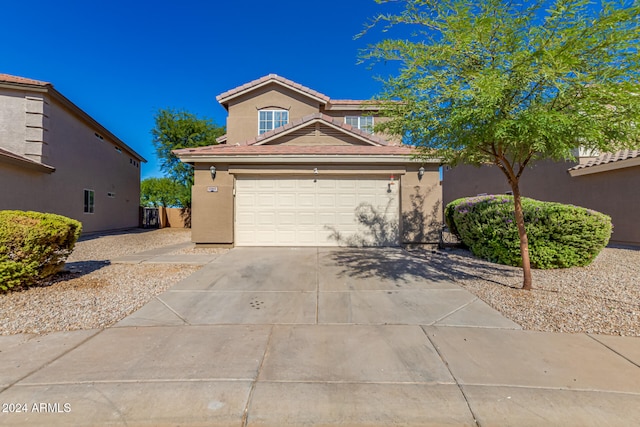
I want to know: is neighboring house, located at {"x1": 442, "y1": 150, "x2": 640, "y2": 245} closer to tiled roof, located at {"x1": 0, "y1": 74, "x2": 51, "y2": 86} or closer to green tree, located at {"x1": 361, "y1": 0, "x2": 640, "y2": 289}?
green tree, located at {"x1": 361, "y1": 0, "x2": 640, "y2": 289}

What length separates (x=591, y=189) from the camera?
1120 centimetres

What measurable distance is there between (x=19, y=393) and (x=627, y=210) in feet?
51.1

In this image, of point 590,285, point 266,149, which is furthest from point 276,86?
point 590,285

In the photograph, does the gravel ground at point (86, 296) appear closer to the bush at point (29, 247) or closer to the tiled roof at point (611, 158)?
the bush at point (29, 247)

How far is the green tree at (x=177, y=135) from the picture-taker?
762 inches

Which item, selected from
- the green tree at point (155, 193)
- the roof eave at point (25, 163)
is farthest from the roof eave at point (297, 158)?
the green tree at point (155, 193)

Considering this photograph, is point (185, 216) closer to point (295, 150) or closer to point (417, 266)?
point (295, 150)

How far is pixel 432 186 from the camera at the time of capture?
9.16 meters

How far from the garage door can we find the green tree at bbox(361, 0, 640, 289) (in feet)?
15.1

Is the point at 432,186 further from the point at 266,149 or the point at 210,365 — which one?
the point at 210,365

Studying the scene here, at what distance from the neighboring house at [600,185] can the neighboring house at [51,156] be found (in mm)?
17049

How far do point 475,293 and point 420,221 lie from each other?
4341mm

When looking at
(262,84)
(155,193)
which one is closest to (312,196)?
(262,84)

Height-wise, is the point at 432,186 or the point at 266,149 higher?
the point at 266,149
